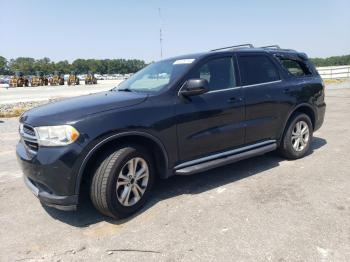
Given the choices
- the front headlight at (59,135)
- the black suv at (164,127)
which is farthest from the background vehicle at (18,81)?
the front headlight at (59,135)

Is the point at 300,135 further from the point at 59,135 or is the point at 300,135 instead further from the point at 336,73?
the point at 336,73

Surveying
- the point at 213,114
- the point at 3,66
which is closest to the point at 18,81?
the point at 213,114

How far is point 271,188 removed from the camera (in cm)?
439

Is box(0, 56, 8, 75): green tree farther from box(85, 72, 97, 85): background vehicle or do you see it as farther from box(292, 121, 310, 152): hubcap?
box(292, 121, 310, 152): hubcap

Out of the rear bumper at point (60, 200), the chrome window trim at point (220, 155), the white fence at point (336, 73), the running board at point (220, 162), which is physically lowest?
the rear bumper at point (60, 200)

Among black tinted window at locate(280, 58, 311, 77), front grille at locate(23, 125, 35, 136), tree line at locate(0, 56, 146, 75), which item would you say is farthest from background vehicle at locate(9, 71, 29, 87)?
tree line at locate(0, 56, 146, 75)

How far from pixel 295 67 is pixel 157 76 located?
253cm

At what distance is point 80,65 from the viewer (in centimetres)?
13100

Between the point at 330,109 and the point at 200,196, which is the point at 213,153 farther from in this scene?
the point at 330,109

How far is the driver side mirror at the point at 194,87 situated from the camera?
13.1 feet

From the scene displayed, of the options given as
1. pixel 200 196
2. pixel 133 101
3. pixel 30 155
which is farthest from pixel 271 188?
pixel 30 155

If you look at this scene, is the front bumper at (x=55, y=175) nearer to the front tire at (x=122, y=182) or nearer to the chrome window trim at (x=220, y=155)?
the front tire at (x=122, y=182)

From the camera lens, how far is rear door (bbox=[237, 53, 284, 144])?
480 centimetres

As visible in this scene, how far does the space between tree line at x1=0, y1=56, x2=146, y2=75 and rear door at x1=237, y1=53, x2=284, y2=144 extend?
115m
